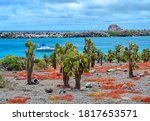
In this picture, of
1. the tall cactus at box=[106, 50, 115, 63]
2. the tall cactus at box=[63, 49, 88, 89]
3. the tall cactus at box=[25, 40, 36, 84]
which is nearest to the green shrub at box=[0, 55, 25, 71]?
the tall cactus at box=[25, 40, 36, 84]

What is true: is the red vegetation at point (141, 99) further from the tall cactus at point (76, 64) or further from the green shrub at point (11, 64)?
the green shrub at point (11, 64)

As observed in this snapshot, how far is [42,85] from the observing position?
58.8 meters

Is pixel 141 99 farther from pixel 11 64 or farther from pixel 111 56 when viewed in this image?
pixel 111 56

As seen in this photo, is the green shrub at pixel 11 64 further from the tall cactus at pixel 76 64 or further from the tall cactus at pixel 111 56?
the tall cactus at pixel 76 64

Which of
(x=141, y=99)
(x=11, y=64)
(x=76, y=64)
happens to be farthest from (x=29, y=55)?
(x=11, y=64)

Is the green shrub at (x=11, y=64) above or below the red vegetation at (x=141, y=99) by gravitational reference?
below

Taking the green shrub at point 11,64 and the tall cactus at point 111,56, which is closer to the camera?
the green shrub at point 11,64

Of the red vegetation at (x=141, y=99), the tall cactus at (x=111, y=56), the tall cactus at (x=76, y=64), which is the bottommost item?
the tall cactus at (x=111, y=56)

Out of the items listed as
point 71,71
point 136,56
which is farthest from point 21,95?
point 136,56

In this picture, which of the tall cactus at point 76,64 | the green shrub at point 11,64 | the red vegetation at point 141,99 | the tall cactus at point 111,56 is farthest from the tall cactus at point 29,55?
the tall cactus at point 111,56

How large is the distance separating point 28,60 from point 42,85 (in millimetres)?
4433

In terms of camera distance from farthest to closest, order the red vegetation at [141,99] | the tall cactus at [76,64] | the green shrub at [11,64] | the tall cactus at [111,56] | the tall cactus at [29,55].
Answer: the tall cactus at [111,56], the green shrub at [11,64], the tall cactus at [29,55], the tall cactus at [76,64], the red vegetation at [141,99]

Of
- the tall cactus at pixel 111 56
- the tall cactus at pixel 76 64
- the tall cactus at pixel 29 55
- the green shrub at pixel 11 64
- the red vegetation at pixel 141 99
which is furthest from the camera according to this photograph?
the tall cactus at pixel 111 56

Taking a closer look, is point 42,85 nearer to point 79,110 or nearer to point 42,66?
point 79,110
